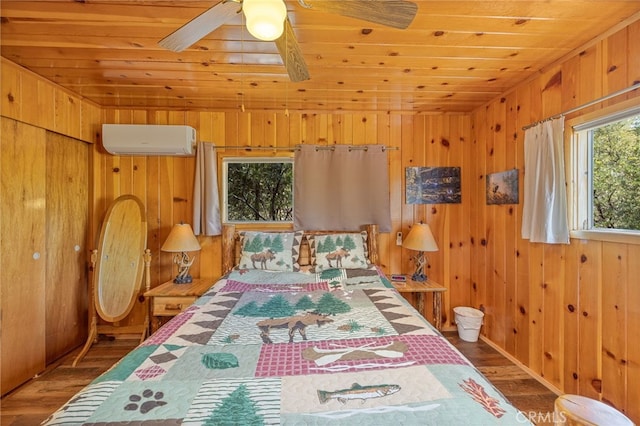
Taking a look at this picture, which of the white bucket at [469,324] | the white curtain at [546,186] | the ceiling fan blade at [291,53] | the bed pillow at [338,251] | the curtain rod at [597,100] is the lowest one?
the white bucket at [469,324]

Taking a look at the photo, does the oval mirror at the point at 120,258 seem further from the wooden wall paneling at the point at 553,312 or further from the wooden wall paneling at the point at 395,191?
the wooden wall paneling at the point at 553,312

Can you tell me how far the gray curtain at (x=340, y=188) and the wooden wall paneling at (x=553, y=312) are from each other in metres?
1.33

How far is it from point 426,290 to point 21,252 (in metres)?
3.25

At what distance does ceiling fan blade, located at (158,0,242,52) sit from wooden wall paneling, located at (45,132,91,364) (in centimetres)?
197

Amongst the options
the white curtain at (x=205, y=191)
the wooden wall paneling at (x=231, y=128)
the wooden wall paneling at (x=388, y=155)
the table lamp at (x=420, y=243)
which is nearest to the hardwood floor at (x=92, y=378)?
the table lamp at (x=420, y=243)

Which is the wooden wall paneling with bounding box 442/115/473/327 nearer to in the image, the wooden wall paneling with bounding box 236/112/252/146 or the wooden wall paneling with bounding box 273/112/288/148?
the wooden wall paneling with bounding box 273/112/288/148

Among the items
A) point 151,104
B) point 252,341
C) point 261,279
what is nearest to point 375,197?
point 261,279

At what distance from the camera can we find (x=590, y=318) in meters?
1.83

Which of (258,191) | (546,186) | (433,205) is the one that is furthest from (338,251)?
(546,186)

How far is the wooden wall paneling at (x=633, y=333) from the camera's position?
1.56 meters

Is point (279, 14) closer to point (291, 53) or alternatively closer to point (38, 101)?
point (291, 53)

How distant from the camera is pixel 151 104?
285 cm

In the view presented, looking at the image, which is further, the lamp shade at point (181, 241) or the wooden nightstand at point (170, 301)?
the lamp shade at point (181, 241)

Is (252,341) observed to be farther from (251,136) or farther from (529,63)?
(529,63)
